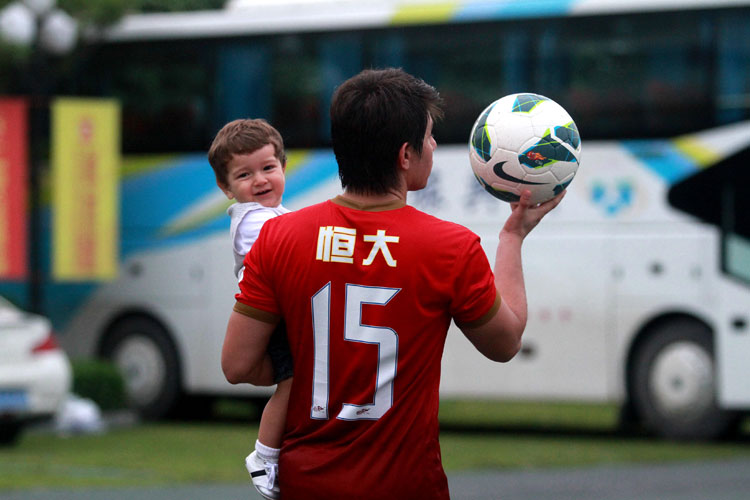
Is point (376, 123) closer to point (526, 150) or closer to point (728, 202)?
point (526, 150)

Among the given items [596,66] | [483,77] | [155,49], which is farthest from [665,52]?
[155,49]

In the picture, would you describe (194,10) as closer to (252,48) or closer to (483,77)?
(252,48)

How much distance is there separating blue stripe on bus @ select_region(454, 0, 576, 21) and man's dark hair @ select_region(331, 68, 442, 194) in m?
10.8

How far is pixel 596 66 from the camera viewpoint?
44.6ft

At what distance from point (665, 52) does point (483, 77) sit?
1.78 m

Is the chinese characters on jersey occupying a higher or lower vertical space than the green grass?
higher

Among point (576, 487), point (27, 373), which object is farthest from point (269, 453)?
point (27, 373)

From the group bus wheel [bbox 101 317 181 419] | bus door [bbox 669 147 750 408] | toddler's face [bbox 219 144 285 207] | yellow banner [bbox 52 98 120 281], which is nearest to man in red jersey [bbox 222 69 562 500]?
toddler's face [bbox 219 144 285 207]

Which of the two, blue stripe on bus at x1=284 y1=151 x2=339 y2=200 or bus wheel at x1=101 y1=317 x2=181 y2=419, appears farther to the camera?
bus wheel at x1=101 y1=317 x2=181 y2=419

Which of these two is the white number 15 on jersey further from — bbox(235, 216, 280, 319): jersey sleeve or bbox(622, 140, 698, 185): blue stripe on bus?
bbox(622, 140, 698, 185): blue stripe on bus

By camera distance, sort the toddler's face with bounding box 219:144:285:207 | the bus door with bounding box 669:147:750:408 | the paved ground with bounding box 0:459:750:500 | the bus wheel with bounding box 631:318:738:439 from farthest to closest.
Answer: the bus wheel with bounding box 631:318:738:439, the bus door with bounding box 669:147:750:408, the paved ground with bounding box 0:459:750:500, the toddler's face with bounding box 219:144:285:207

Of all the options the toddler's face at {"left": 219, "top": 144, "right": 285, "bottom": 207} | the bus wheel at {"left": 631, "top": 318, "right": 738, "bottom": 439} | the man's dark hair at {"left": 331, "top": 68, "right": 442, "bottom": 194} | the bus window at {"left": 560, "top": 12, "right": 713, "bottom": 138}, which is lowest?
the bus wheel at {"left": 631, "top": 318, "right": 738, "bottom": 439}

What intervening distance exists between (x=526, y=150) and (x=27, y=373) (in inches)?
369

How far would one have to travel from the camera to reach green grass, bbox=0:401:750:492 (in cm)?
1073
